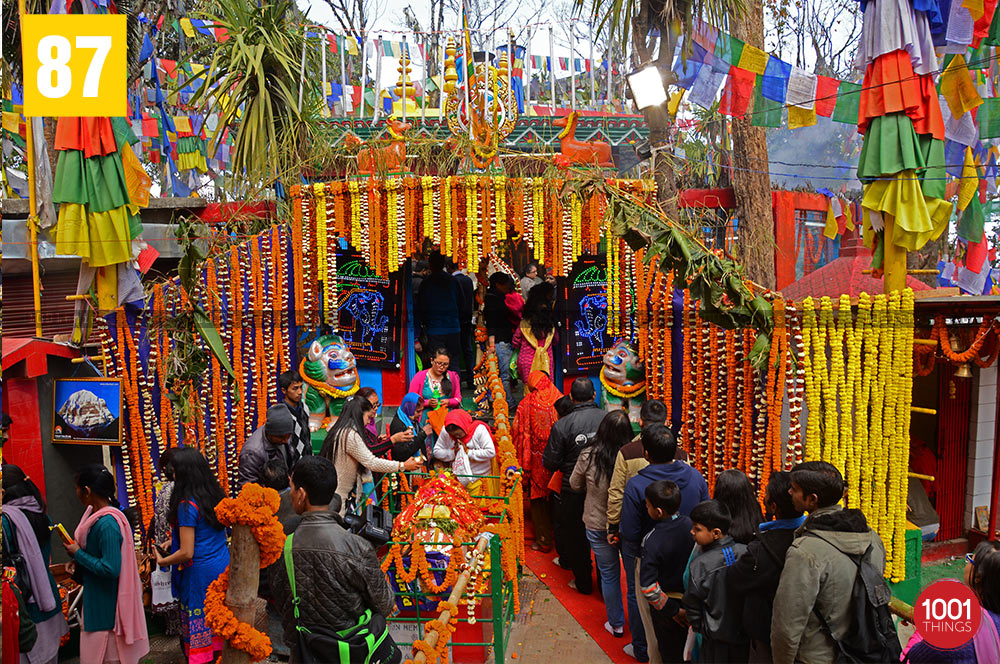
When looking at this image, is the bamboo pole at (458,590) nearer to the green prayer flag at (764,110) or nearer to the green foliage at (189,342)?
the green foliage at (189,342)

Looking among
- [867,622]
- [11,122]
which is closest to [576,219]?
[867,622]

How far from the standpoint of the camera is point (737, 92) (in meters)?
8.39

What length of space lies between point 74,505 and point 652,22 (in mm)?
8562

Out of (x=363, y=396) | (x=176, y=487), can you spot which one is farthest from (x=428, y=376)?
(x=176, y=487)

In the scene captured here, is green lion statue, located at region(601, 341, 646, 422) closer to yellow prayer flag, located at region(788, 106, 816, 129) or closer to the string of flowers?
the string of flowers

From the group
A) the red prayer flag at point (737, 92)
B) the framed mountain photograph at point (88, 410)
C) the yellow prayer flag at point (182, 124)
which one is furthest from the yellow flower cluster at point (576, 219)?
the yellow prayer flag at point (182, 124)

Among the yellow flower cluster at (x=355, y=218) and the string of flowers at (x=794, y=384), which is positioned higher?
the yellow flower cluster at (x=355, y=218)

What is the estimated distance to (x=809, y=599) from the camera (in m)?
3.32

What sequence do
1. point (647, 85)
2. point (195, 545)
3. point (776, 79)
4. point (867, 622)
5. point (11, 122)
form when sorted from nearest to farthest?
point (867, 622) < point (195, 545) < point (776, 79) < point (647, 85) < point (11, 122)

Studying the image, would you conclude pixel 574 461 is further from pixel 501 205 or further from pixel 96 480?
pixel 96 480

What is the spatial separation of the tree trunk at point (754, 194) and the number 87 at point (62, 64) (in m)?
8.10

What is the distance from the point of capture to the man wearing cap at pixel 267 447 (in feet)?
19.0

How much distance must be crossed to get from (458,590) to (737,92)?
6.18 metres

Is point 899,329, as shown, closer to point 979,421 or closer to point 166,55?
point 979,421
